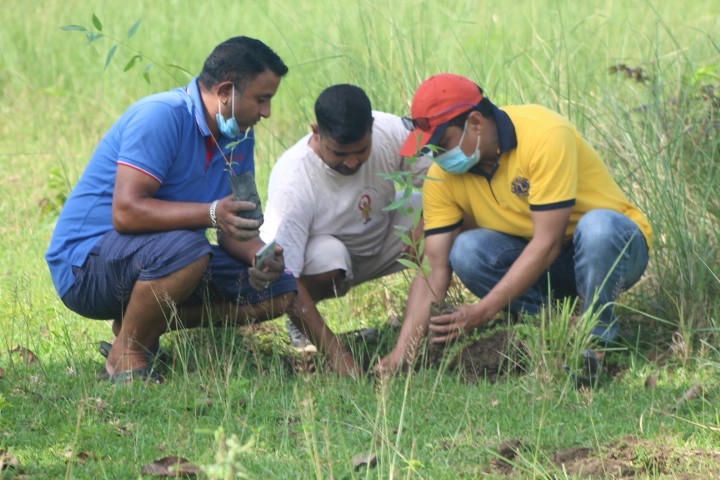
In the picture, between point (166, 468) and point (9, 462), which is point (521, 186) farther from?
point (9, 462)

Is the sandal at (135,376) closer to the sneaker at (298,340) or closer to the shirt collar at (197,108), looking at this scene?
the sneaker at (298,340)

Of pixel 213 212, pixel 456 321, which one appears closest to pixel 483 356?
pixel 456 321

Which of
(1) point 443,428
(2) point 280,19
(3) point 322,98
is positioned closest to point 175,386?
(1) point 443,428

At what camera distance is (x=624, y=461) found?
127 inches

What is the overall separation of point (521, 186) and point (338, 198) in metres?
0.87

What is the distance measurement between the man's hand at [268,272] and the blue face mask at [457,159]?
755 millimetres

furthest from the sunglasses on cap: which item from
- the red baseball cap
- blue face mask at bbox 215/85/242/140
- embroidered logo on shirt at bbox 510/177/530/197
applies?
blue face mask at bbox 215/85/242/140

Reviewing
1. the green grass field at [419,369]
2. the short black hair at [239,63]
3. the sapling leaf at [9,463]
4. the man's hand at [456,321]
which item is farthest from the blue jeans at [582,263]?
the sapling leaf at [9,463]

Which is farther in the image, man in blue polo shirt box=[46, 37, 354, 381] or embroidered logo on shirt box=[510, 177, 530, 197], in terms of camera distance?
embroidered logo on shirt box=[510, 177, 530, 197]

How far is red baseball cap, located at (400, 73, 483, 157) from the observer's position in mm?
4438

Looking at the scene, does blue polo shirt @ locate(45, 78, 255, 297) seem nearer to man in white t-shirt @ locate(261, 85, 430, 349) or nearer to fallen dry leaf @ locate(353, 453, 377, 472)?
man in white t-shirt @ locate(261, 85, 430, 349)

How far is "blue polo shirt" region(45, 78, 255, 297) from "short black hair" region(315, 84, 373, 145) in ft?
1.38

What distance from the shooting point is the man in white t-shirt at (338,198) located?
463 cm

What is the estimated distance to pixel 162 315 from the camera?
4414mm
